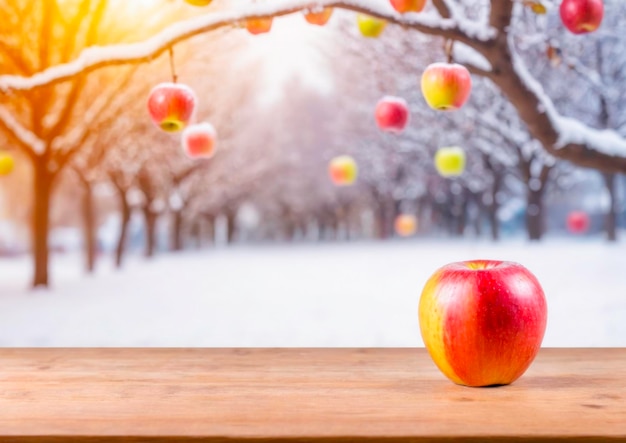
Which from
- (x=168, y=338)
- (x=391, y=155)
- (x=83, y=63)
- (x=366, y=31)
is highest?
(x=366, y=31)

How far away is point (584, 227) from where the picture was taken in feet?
9.59

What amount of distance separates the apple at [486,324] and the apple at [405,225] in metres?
1.84

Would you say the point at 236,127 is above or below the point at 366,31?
below

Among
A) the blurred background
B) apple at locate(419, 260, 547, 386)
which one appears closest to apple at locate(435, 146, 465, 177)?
the blurred background

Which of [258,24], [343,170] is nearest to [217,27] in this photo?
[258,24]

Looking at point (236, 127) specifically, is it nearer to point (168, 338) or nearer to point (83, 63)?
point (168, 338)

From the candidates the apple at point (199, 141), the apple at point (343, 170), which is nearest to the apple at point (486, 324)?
the apple at point (199, 141)

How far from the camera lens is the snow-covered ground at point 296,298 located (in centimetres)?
251

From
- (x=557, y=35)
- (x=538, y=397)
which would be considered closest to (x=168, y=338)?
(x=538, y=397)

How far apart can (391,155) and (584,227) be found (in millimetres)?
942

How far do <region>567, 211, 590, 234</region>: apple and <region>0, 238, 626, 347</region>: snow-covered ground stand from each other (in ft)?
0.24

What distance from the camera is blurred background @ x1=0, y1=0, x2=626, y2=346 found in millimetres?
2586

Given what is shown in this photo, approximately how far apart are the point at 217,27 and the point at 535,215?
6.74ft

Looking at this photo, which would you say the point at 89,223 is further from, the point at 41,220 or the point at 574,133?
the point at 574,133
